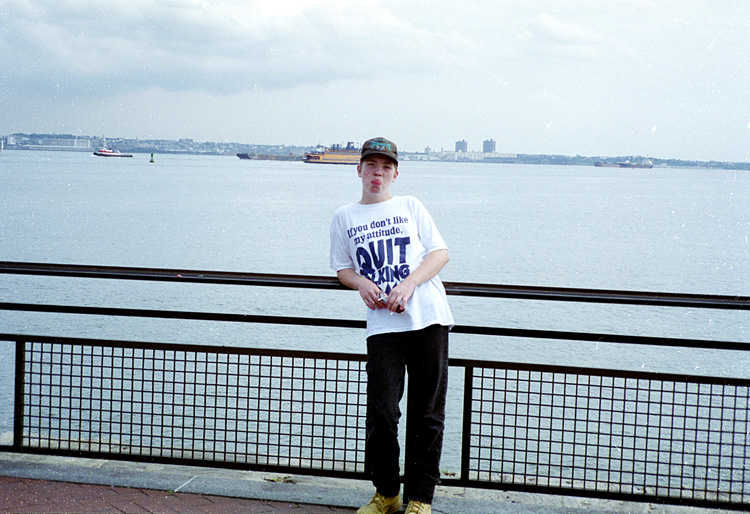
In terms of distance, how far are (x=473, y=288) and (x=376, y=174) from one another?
71 centimetres

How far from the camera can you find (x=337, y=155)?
407 feet

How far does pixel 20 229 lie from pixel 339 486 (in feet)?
146

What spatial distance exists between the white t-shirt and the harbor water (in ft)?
26.7

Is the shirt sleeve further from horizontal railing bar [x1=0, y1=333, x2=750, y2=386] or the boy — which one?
horizontal railing bar [x1=0, y1=333, x2=750, y2=386]

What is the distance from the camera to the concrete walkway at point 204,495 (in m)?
3.50

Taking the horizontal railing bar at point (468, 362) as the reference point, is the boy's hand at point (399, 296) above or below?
above

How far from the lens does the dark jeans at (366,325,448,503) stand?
327 centimetres

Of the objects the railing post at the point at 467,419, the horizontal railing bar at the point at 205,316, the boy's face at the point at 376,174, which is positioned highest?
the boy's face at the point at 376,174

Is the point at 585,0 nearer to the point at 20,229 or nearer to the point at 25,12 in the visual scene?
the point at 25,12

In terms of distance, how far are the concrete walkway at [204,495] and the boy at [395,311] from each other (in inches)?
14.8

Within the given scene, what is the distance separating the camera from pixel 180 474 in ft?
13.0

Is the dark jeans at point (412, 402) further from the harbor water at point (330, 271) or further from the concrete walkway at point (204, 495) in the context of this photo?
the harbor water at point (330, 271)

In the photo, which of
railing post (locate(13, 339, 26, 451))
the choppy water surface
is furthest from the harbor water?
railing post (locate(13, 339, 26, 451))

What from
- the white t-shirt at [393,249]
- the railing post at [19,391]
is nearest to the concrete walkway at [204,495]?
the railing post at [19,391]
